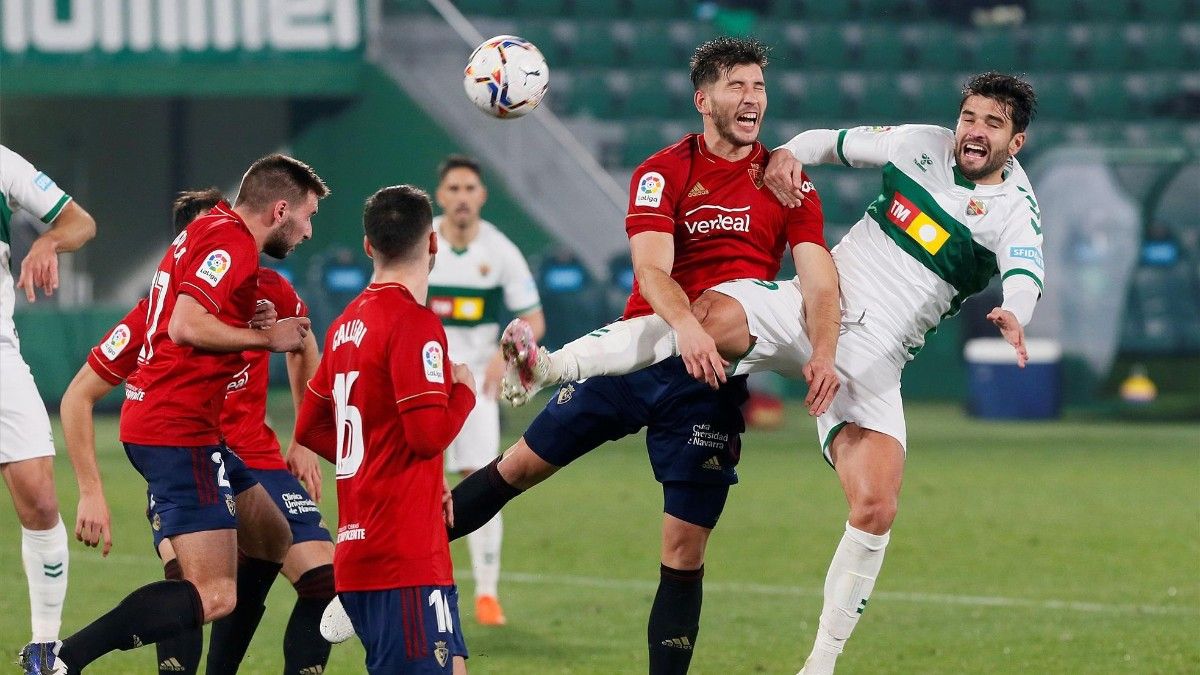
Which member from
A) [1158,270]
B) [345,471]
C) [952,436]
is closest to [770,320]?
[345,471]

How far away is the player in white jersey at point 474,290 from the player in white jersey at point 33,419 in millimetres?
2653

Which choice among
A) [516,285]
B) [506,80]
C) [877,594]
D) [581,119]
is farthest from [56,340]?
[506,80]

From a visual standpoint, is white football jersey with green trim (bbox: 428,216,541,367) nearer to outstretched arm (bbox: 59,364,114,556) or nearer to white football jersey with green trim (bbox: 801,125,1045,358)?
white football jersey with green trim (bbox: 801,125,1045,358)

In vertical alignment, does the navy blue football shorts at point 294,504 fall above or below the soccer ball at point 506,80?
below

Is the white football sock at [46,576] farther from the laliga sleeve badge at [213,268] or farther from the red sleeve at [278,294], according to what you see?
the laliga sleeve badge at [213,268]

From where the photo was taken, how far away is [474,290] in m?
9.02

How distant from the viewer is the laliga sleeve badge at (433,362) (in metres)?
4.45

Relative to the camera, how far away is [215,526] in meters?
5.28

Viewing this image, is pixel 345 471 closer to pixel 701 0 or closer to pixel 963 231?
pixel 963 231

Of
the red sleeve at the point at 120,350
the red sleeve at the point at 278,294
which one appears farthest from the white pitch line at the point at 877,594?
the red sleeve at the point at 120,350

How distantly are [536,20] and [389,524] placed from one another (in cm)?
1756

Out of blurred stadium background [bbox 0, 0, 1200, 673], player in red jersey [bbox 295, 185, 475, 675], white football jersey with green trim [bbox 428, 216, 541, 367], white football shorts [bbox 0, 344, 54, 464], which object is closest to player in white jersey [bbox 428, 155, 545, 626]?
white football jersey with green trim [bbox 428, 216, 541, 367]

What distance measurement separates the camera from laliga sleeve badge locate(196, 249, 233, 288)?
5.05m

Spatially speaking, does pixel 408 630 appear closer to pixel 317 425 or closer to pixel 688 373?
pixel 317 425
